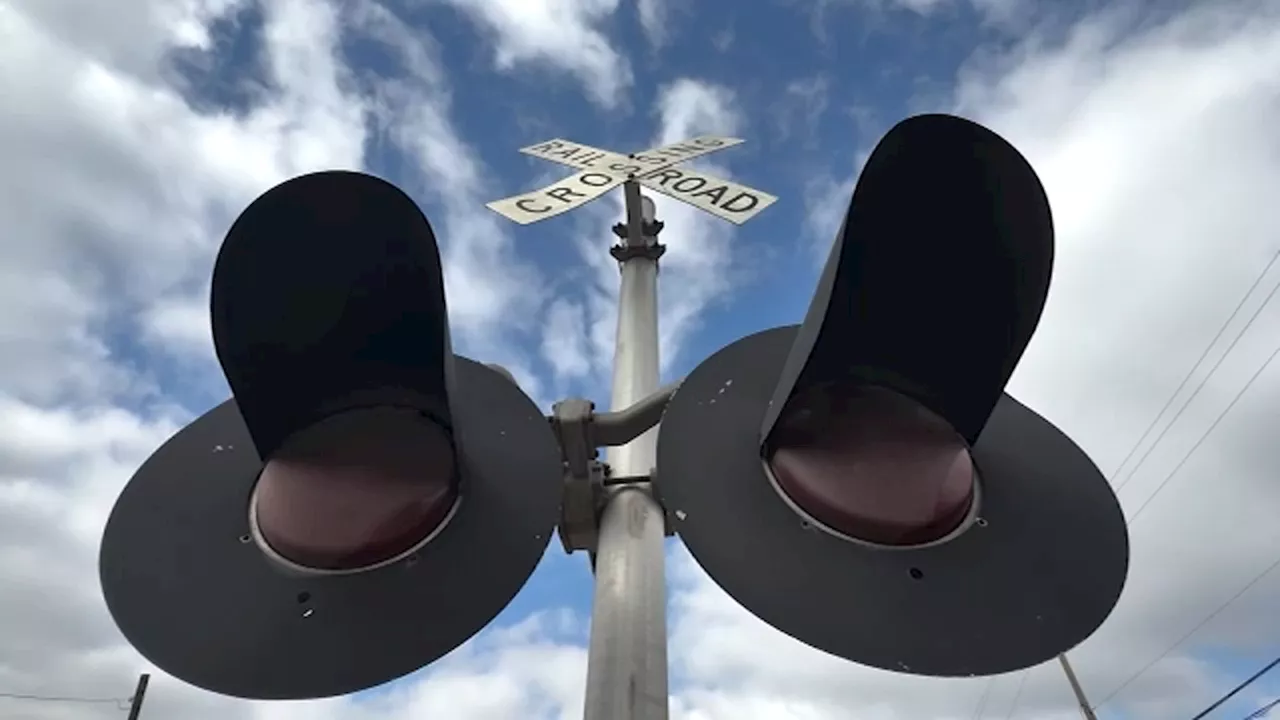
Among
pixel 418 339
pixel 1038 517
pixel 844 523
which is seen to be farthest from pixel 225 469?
pixel 1038 517

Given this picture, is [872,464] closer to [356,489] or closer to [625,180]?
[356,489]

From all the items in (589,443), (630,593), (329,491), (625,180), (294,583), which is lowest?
(294,583)

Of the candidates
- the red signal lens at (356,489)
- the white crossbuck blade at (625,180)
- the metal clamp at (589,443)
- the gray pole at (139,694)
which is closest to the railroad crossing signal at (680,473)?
the red signal lens at (356,489)

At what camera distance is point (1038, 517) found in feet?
5.10

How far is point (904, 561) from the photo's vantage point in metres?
1.44

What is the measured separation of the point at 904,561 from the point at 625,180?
9.34ft

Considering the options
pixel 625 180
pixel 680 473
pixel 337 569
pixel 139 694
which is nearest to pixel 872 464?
pixel 680 473

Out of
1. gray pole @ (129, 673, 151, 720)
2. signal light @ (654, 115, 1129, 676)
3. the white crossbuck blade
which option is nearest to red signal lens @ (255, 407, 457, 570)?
signal light @ (654, 115, 1129, 676)

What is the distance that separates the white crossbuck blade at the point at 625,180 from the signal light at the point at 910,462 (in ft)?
6.16

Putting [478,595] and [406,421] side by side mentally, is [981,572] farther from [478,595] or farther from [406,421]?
[406,421]

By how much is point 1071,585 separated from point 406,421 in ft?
3.73

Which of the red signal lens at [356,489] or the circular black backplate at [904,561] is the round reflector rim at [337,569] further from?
the circular black backplate at [904,561]

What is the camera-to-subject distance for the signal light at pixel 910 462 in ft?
4.48

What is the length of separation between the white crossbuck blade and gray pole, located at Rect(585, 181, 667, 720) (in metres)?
0.77
